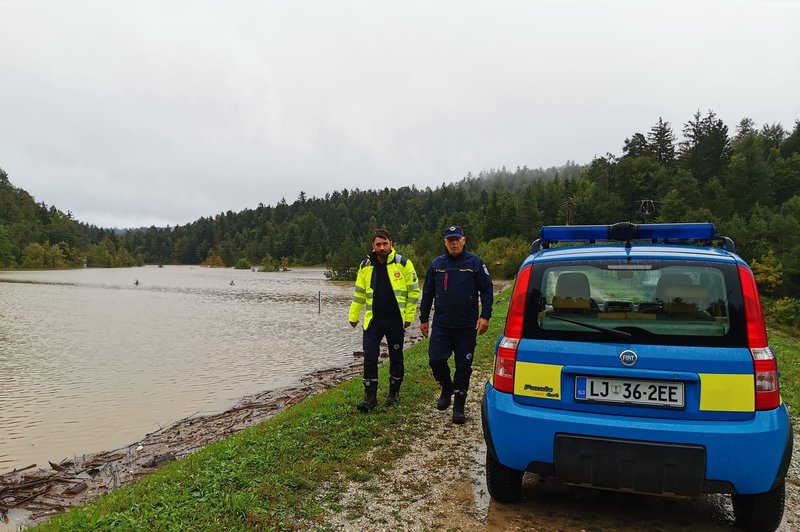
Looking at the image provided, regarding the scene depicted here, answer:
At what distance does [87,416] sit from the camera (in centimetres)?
1047

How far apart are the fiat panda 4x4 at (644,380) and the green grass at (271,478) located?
1.74 meters

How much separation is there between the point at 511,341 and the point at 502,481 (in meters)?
1.25

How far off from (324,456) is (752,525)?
376 cm

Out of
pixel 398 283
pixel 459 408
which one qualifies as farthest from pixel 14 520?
pixel 459 408

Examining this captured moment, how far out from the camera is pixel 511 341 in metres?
3.72

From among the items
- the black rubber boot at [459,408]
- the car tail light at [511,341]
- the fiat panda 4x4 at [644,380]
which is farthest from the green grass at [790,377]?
the car tail light at [511,341]

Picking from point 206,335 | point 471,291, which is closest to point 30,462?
point 471,291

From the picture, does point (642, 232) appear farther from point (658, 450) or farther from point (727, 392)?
point (658, 450)

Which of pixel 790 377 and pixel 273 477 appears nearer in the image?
pixel 273 477

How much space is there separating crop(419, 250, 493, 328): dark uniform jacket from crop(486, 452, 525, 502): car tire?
2.28 m

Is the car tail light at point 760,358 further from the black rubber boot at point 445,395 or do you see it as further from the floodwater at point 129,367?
the floodwater at point 129,367

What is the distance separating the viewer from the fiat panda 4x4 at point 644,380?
3.19 meters

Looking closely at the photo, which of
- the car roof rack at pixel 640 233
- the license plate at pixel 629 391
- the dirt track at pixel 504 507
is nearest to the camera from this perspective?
the license plate at pixel 629 391

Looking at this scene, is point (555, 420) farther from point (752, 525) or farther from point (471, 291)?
point (471, 291)
